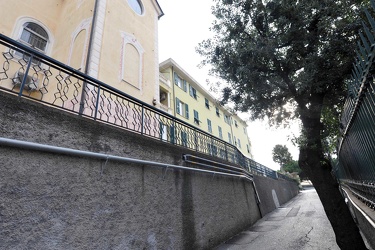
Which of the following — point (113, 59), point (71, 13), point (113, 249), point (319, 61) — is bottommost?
point (113, 249)

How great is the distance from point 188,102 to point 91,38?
1148 cm

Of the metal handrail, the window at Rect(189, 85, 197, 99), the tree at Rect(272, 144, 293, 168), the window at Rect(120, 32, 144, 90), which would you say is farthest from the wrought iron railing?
the tree at Rect(272, 144, 293, 168)

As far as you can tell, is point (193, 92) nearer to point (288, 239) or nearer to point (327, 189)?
point (288, 239)

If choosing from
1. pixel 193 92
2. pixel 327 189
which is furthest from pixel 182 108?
pixel 327 189

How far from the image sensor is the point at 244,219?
7805 mm

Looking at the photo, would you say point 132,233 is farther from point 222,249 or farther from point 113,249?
point 222,249

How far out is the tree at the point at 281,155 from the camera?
57797mm

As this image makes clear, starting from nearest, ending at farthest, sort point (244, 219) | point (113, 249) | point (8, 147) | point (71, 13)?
1. point (8, 147)
2. point (113, 249)
3. point (244, 219)
4. point (71, 13)

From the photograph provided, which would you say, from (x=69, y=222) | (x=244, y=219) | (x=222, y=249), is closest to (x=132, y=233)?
(x=69, y=222)

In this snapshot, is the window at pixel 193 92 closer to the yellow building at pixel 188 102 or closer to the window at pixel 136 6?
the yellow building at pixel 188 102

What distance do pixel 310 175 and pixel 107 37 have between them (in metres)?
9.31

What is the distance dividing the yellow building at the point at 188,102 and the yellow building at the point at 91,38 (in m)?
4.09

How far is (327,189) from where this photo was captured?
15.1ft

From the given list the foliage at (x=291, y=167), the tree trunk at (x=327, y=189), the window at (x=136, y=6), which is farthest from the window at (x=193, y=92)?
the foliage at (x=291, y=167)
